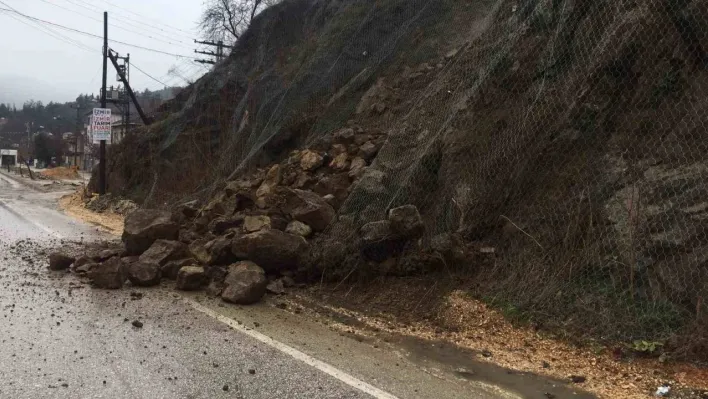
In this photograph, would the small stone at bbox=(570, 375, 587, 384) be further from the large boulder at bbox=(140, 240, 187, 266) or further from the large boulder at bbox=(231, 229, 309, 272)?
the large boulder at bbox=(140, 240, 187, 266)

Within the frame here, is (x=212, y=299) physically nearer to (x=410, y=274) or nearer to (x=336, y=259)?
(x=336, y=259)

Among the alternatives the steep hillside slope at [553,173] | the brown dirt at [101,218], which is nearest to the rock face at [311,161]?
the steep hillside slope at [553,173]

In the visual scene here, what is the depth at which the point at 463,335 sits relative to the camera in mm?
6078

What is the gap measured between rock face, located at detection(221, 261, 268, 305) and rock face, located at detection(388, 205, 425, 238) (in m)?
1.80

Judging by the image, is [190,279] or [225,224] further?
[225,224]

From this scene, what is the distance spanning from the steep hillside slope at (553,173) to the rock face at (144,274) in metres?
1.97

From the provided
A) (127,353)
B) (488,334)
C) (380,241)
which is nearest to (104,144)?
(380,241)

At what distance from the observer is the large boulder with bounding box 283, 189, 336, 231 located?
895cm

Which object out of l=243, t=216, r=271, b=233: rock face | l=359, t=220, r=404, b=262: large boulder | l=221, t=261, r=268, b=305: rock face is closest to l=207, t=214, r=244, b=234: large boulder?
l=243, t=216, r=271, b=233: rock face

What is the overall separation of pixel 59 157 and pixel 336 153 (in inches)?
4054

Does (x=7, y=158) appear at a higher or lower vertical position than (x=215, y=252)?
lower

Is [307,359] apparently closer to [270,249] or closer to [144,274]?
[270,249]

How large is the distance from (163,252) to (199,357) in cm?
370

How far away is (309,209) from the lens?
9.00 m
